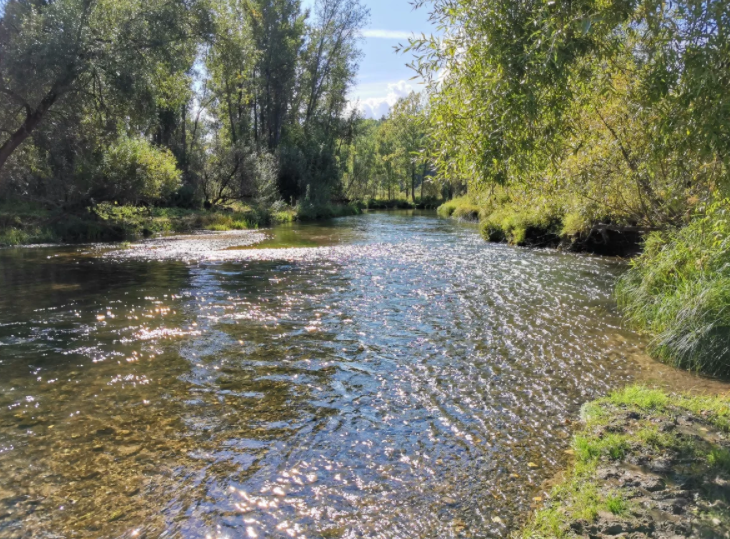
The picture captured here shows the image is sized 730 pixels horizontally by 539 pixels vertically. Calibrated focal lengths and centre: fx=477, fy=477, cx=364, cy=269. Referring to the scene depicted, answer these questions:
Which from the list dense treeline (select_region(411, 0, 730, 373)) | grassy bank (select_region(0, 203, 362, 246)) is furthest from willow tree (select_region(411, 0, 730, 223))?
grassy bank (select_region(0, 203, 362, 246))

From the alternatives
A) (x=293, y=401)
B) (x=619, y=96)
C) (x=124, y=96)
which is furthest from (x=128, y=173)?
(x=619, y=96)

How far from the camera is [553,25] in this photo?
19.8 feet

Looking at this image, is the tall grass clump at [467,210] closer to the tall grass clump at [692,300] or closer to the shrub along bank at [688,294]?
the shrub along bank at [688,294]

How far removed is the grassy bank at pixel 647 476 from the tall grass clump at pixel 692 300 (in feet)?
7.13

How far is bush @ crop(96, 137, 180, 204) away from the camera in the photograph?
2823cm

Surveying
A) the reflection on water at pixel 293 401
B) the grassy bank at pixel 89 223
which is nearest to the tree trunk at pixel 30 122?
the grassy bank at pixel 89 223

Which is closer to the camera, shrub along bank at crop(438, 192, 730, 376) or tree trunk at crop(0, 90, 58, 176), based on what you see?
shrub along bank at crop(438, 192, 730, 376)

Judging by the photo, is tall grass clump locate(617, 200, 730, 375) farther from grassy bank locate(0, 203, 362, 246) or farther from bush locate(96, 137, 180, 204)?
grassy bank locate(0, 203, 362, 246)

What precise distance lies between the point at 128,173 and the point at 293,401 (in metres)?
27.0

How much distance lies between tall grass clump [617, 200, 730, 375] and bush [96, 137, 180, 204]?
91.4 feet

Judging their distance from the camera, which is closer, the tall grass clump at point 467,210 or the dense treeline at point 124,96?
the dense treeline at point 124,96

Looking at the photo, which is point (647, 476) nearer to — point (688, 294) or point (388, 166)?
point (688, 294)

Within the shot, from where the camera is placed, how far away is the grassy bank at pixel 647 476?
13.2 ft

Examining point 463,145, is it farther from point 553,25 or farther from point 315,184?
point 315,184
